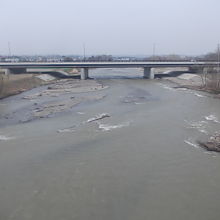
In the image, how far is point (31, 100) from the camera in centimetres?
1573

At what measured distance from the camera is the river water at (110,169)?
4957mm

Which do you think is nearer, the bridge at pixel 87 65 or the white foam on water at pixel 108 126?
the white foam on water at pixel 108 126

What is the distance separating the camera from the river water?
4957 millimetres

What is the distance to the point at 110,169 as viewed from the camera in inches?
254

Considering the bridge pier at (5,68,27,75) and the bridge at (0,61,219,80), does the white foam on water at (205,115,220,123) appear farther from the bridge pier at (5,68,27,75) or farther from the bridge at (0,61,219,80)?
the bridge pier at (5,68,27,75)

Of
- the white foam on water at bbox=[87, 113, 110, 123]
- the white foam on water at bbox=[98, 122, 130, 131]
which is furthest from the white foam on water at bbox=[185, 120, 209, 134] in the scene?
the white foam on water at bbox=[87, 113, 110, 123]

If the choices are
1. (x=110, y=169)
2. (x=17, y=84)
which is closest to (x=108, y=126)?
(x=110, y=169)

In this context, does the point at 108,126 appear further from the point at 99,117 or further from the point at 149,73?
the point at 149,73

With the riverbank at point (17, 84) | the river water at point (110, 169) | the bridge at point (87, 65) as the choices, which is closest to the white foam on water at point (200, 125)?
the river water at point (110, 169)

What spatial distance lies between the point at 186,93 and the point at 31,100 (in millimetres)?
10233

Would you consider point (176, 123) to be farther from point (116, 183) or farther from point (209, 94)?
point (209, 94)

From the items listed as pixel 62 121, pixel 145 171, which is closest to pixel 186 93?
pixel 62 121

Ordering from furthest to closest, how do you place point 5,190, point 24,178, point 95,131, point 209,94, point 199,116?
point 209,94 < point 199,116 < point 95,131 < point 24,178 < point 5,190

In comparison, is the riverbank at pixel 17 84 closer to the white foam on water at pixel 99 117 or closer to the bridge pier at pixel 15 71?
the bridge pier at pixel 15 71
